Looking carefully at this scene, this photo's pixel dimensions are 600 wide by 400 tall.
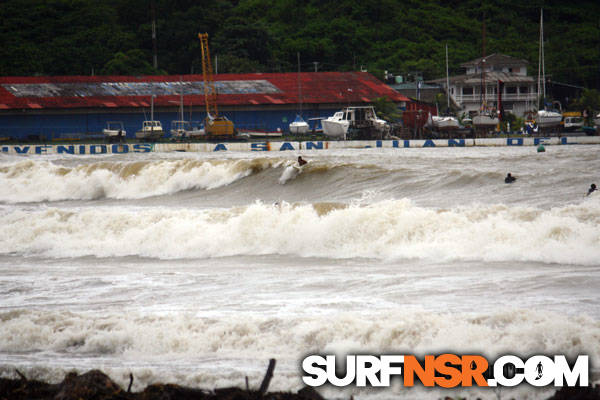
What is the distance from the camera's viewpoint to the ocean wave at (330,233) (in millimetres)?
15289

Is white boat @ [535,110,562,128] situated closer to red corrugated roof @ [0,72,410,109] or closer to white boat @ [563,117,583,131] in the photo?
white boat @ [563,117,583,131]

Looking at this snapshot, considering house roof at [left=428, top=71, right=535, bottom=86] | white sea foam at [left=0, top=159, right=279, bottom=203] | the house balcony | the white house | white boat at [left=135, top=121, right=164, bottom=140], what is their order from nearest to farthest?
white sea foam at [left=0, top=159, right=279, bottom=203] < white boat at [left=135, top=121, right=164, bottom=140] < house roof at [left=428, top=71, right=535, bottom=86] < the white house < the house balcony

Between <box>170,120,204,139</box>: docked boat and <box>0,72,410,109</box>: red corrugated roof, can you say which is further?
<box>0,72,410,109</box>: red corrugated roof

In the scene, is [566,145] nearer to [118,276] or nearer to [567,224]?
[567,224]

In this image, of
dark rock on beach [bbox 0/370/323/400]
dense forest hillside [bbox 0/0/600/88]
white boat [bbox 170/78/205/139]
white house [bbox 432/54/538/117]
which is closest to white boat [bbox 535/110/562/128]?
white house [bbox 432/54/538/117]

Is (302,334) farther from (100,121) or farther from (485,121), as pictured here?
(100,121)

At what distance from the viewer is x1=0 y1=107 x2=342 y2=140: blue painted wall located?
61344mm

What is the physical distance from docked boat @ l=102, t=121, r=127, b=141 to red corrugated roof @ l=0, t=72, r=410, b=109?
156 cm

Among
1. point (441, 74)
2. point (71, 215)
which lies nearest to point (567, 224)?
point (71, 215)

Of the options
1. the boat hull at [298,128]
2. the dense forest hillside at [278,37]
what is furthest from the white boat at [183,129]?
the dense forest hillside at [278,37]

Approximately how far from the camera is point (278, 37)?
86.6m

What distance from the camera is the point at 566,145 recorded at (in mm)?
48094

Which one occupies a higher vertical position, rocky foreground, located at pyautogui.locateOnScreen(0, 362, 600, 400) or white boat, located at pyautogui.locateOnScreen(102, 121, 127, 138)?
white boat, located at pyautogui.locateOnScreen(102, 121, 127, 138)

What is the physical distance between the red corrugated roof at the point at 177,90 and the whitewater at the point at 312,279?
119ft
